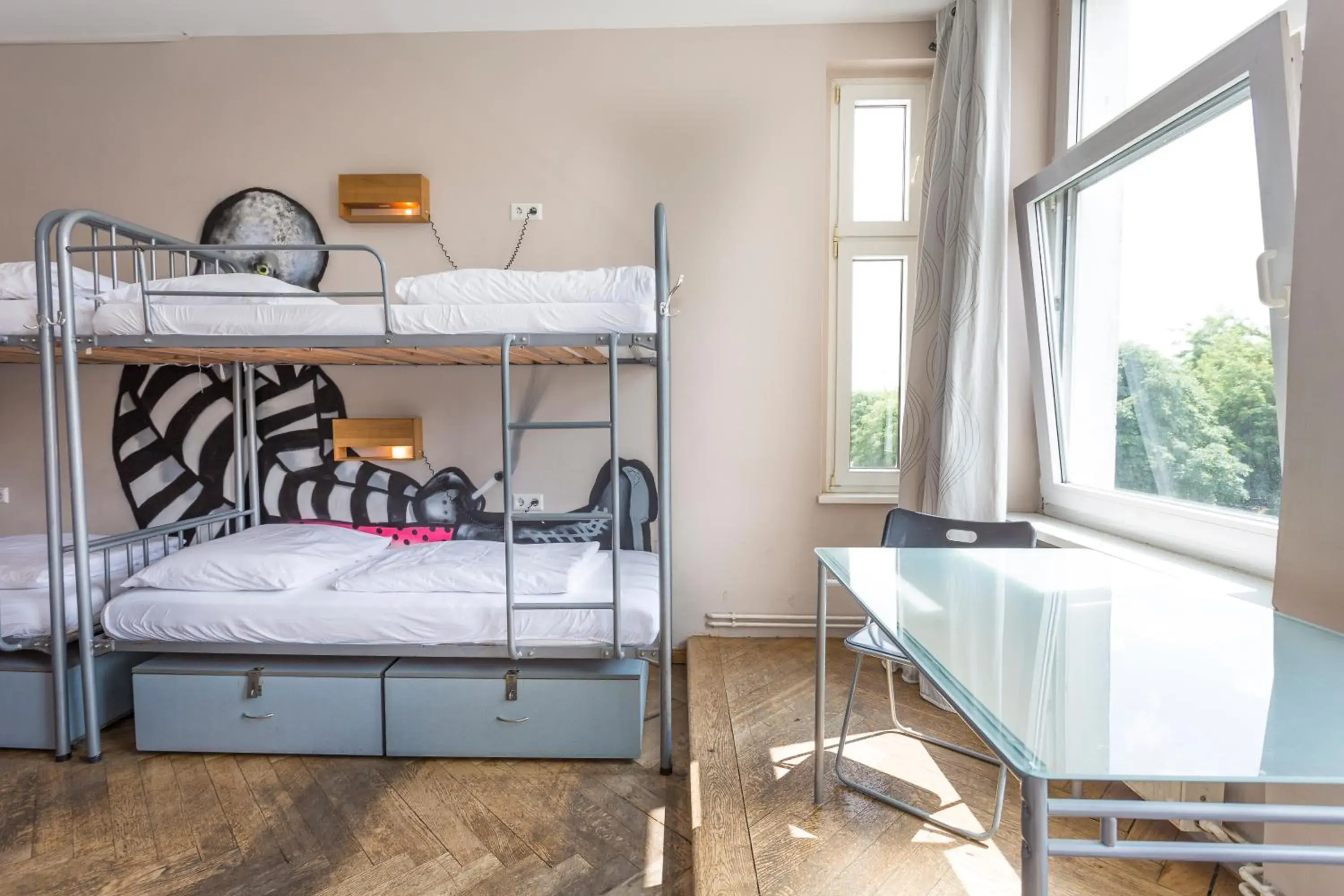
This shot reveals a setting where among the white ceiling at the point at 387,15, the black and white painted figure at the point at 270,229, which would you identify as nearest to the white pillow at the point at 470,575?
the black and white painted figure at the point at 270,229

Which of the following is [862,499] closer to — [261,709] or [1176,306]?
[1176,306]

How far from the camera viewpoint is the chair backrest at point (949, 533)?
1.86m

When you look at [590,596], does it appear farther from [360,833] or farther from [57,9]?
[57,9]

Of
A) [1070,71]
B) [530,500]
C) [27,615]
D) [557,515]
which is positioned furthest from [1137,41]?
[27,615]

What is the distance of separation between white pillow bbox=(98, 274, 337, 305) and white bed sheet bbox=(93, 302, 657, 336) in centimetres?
6

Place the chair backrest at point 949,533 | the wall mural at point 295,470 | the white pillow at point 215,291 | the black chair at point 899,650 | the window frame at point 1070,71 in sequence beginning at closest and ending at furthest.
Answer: the black chair at point 899,650
the chair backrest at point 949,533
the white pillow at point 215,291
the window frame at point 1070,71
the wall mural at point 295,470

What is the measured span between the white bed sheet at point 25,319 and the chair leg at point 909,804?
268cm

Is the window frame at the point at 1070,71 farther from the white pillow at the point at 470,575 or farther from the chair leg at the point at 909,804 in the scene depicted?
the white pillow at the point at 470,575

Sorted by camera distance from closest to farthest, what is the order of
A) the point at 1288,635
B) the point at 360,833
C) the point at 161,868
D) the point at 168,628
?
the point at 1288,635 < the point at 161,868 < the point at 360,833 < the point at 168,628

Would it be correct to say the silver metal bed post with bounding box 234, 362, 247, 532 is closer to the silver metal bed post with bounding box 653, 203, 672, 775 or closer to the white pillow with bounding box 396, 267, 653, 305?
the white pillow with bounding box 396, 267, 653, 305

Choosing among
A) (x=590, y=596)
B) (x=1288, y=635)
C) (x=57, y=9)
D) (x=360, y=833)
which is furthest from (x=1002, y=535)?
(x=57, y=9)

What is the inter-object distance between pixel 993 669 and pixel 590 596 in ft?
4.92

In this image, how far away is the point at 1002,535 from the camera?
6.16ft

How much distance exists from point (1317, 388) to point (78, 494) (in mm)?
3296
